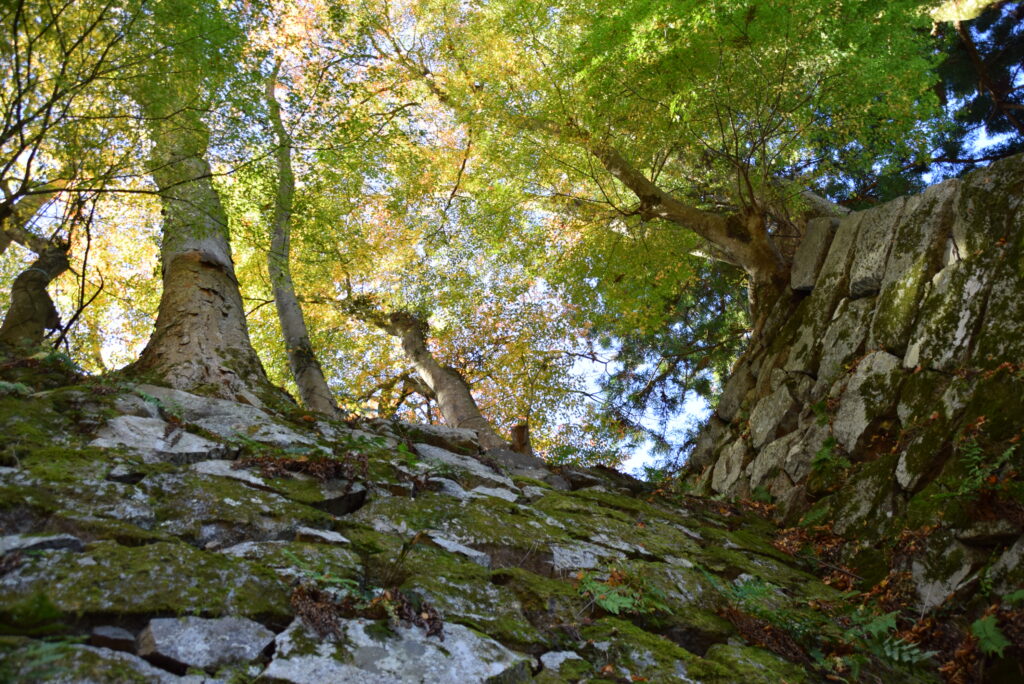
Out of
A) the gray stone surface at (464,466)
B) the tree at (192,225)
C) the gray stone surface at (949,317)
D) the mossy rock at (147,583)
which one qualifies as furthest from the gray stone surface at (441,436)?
the gray stone surface at (949,317)

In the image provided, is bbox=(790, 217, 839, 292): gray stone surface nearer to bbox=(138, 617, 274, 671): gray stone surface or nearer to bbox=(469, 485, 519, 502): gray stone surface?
bbox=(469, 485, 519, 502): gray stone surface

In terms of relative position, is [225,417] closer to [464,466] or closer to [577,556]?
[464,466]

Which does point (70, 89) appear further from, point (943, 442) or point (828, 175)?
point (828, 175)

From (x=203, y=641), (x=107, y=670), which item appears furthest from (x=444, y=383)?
(x=107, y=670)

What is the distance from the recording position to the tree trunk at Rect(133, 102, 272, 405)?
586cm

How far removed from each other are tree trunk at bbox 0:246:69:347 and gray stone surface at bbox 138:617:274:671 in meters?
4.82

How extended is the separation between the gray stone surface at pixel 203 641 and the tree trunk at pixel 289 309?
540 cm

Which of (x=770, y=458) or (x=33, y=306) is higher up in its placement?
(x=33, y=306)

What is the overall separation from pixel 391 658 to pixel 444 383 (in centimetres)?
809

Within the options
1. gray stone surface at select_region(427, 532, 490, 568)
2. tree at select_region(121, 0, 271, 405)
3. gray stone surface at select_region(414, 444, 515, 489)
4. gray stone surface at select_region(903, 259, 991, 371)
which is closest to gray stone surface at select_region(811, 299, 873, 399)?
gray stone surface at select_region(903, 259, 991, 371)

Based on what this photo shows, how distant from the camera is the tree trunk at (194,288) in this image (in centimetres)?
586

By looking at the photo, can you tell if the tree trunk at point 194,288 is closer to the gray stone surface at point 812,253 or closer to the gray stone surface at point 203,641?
the gray stone surface at point 203,641

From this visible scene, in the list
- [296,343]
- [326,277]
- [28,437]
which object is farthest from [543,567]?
[326,277]

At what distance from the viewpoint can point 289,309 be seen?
30.0ft
